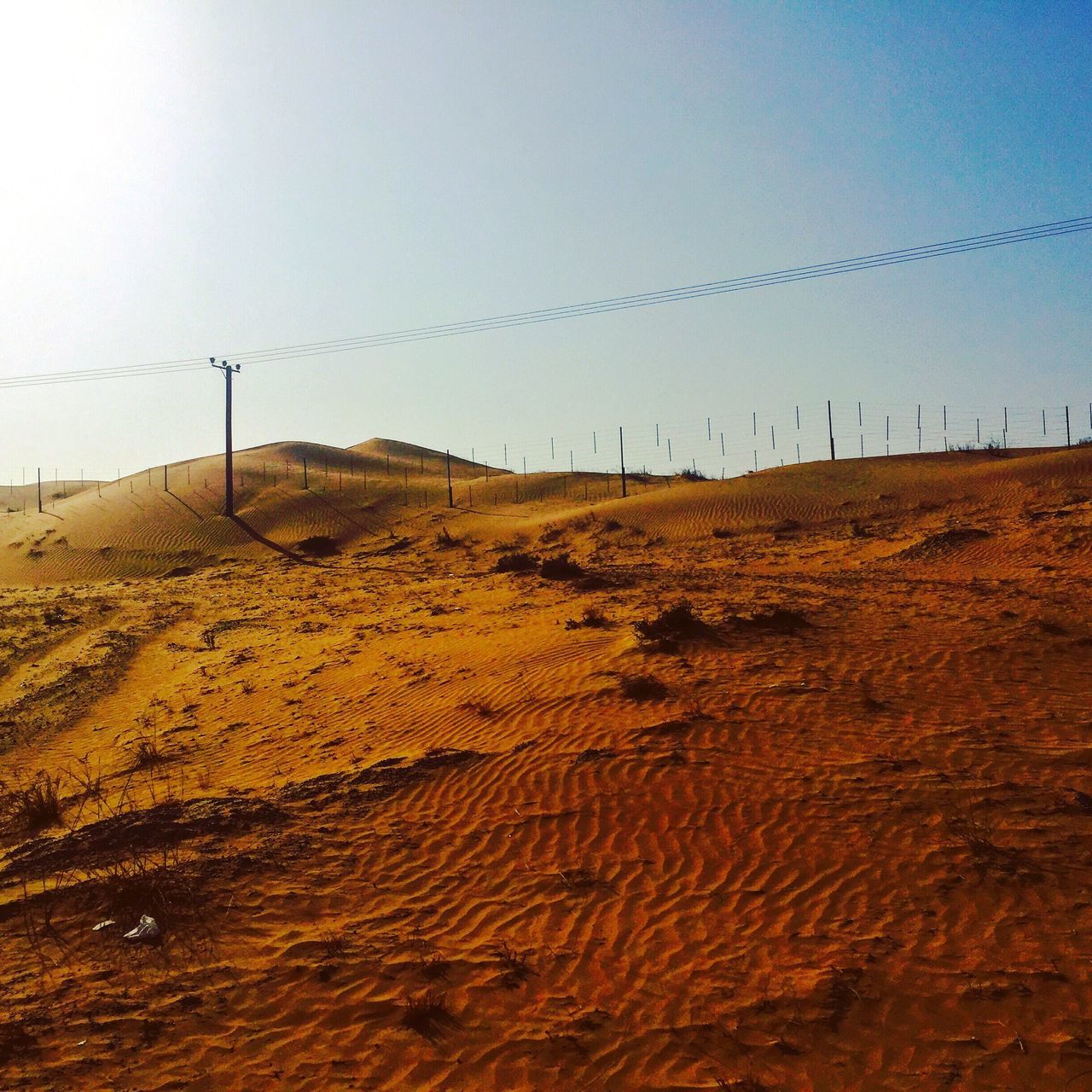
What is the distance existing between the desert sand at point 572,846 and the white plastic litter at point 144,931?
78mm

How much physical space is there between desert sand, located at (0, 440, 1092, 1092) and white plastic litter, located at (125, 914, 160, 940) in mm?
78

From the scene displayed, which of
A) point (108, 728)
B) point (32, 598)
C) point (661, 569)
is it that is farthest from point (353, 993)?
point (32, 598)

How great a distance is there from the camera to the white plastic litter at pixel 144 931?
5.91 metres

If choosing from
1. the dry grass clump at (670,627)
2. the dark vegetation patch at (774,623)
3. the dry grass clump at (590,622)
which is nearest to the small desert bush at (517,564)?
the dry grass clump at (590,622)

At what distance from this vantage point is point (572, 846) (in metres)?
7.55

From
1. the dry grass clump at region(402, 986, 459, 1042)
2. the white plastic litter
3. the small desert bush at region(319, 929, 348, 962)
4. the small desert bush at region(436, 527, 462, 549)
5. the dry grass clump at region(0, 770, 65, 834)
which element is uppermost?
the small desert bush at region(436, 527, 462, 549)

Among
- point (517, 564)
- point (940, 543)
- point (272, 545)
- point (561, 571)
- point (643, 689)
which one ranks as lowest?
point (643, 689)

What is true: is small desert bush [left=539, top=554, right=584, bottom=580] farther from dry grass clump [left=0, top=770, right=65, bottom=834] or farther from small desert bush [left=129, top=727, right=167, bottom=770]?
dry grass clump [left=0, top=770, right=65, bottom=834]

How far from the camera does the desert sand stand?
5.01 metres

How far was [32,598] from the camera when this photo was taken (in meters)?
26.7

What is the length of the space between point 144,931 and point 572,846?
3.74 meters

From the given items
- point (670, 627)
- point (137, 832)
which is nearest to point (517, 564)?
point (670, 627)

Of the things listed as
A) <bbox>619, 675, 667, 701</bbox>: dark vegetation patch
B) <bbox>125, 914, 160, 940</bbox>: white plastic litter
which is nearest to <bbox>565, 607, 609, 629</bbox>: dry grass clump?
<bbox>619, 675, 667, 701</bbox>: dark vegetation patch

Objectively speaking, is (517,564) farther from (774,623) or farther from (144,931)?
(144,931)
